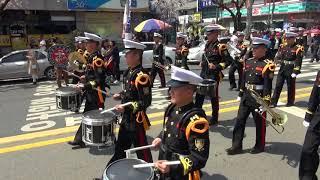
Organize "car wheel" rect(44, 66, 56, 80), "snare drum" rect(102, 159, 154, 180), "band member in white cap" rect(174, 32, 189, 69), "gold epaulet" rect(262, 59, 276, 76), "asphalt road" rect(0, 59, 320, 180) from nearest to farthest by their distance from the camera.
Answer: "snare drum" rect(102, 159, 154, 180), "asphalt road" rect(0, 59, 320, 180), "gold epaulet" rect(262, 59, 276, 76), "band member in white cap" rect(174, 32, 189, 69), "car wheel" rect(44, 66, 56, 80)

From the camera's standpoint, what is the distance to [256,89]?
660 cm

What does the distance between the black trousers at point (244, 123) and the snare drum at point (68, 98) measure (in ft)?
8.95

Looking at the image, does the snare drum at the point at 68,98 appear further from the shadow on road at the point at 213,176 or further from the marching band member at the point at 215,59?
the marching band member at the point at 215,59

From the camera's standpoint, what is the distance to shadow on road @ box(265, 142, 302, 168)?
6.44 m

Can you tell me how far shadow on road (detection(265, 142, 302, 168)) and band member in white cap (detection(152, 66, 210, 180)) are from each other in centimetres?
331

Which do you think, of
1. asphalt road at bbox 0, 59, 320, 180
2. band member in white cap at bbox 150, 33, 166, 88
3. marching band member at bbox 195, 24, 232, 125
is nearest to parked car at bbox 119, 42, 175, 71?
band member in white cap at bbox 150, 33, 166, 88

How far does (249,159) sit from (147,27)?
65.1ft

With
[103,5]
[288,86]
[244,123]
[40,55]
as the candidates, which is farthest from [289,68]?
[103,5]

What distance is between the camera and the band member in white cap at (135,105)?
507 cm

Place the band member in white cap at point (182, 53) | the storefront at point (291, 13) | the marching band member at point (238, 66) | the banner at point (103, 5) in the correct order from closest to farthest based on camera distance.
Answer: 1. the marching band member at point (238, 66)
2. the band member in white cap at point (182, 53)
3. the banner at point (103, 5)
4. the storefront at point (291, 13)

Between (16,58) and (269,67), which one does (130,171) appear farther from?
(16,58)

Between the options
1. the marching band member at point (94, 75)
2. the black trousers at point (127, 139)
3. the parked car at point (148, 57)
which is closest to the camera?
the black trousers at point (127, 139)

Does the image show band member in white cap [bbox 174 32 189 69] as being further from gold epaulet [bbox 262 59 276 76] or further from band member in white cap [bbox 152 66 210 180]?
band member in white cap [bbox 152 66 210 180]

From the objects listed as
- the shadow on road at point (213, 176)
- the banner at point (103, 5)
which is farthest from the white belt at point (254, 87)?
the banner at point (103, 5)
